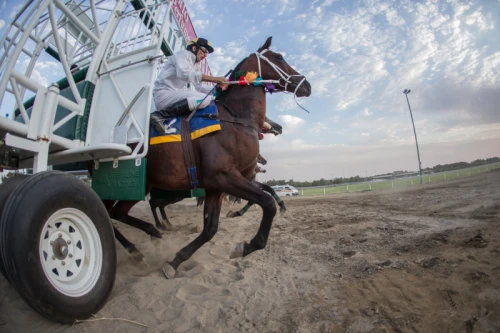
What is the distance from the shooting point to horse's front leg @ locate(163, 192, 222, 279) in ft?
10.7

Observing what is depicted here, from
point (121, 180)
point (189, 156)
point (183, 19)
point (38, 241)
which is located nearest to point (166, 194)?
point (121, 180)

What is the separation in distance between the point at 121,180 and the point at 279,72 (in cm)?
290

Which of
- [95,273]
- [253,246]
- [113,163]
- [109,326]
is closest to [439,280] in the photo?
[253,246]

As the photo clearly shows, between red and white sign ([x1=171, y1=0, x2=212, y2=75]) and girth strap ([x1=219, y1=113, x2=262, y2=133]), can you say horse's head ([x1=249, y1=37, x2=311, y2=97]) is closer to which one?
girth strap ([x1=219, y1=113, x2=262, y2=133])

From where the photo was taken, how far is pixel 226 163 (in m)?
3.33

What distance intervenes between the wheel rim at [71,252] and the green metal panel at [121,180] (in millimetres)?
823

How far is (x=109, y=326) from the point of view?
6.77 ft

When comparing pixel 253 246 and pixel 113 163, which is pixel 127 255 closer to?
pixel 113 163

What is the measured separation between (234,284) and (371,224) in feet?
12.6

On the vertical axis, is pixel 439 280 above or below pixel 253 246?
below

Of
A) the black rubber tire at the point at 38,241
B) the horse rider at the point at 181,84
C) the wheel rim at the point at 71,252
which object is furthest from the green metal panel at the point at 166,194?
the black rubber tire at the point at 38,241

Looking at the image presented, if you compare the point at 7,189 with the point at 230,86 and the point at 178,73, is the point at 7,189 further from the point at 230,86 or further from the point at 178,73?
the point at 230,86

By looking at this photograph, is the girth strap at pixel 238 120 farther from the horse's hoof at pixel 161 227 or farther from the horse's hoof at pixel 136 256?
the horse's hoof at pixel 161 227

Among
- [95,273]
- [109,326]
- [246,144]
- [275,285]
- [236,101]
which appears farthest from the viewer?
[236,101]
